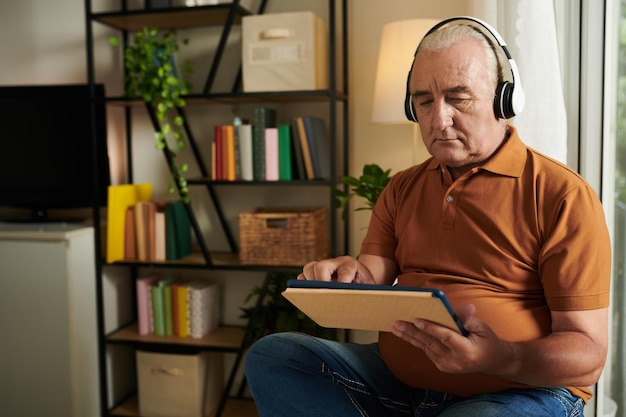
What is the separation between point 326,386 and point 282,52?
4.61 ft

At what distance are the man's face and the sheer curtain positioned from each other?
33 cm

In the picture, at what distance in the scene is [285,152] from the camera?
2400 mm

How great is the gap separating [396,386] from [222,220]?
1537 mm

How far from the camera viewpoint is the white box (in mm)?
2311

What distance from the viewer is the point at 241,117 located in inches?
107

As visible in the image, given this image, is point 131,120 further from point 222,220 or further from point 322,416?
point 322,416

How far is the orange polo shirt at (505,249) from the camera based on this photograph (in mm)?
1140

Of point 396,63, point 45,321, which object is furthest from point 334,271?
point 45,321

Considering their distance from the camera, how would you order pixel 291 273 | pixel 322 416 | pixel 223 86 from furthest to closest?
pixel 223 86 → pixel 291 273 → pixel 322 416

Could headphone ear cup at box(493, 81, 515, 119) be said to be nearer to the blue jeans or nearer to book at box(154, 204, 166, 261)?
the blue jeans

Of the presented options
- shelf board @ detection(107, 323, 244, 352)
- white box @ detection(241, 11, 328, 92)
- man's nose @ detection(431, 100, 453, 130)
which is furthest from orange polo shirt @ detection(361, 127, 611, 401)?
shelf board @ detection(107, 323, 244, 352)

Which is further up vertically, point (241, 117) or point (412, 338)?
point (241, 117)

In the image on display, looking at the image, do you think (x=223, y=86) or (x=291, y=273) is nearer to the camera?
(x=291, y=273)

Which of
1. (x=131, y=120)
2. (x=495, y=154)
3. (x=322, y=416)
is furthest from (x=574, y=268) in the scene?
(x=131, y=120)
